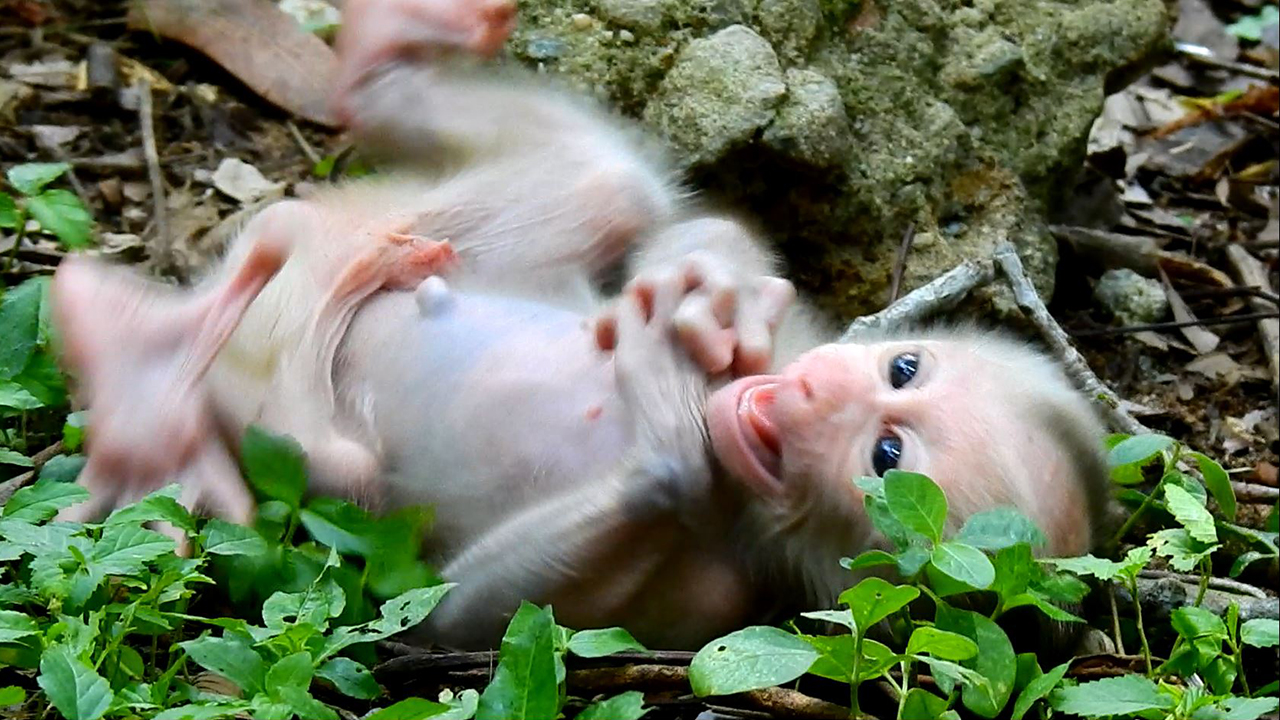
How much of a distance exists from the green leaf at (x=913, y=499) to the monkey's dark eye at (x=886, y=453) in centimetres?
31

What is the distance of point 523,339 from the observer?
2986mm

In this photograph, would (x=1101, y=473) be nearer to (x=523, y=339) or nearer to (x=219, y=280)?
(x=523, y=339)

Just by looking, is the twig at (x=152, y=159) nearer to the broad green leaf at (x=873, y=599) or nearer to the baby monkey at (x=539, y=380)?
the baby monkey at (x=539, y=380)

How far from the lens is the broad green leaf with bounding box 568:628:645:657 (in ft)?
7.02

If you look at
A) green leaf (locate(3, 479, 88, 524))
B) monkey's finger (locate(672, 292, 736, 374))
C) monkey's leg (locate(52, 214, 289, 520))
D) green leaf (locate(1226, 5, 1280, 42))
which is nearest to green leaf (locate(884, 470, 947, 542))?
monkey's finger (locate(672, 292, 736, 374))

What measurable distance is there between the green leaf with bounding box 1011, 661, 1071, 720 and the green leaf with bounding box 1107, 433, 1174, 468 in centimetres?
68

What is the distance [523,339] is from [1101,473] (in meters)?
1.14

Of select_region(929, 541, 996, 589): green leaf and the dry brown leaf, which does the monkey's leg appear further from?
the dry brown leaf

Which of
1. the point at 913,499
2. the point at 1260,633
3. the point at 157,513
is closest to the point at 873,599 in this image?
the point at 913,499

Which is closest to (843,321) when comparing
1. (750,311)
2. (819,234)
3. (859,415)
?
(819,234)

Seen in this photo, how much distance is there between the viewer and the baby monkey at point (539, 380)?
2572mm

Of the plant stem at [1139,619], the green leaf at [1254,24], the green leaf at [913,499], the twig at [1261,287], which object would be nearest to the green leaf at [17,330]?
the green leaf at [913,499]

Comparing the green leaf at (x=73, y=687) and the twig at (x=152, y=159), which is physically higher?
the green leaf at (x=73, y=687)

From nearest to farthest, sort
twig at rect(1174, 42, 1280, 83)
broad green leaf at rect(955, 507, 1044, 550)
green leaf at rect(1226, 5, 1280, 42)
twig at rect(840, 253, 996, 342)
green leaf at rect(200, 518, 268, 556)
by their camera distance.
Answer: broad green leaf at rect(955, 507, 1044, 550)
green leaf at rect(200, 518, 268, 556)
twig at rect(840, 253, 996, 342)
twig at rect(1174, 42, 1280, 83)
green leaf at rect(1226, 5, 1280, 42)
